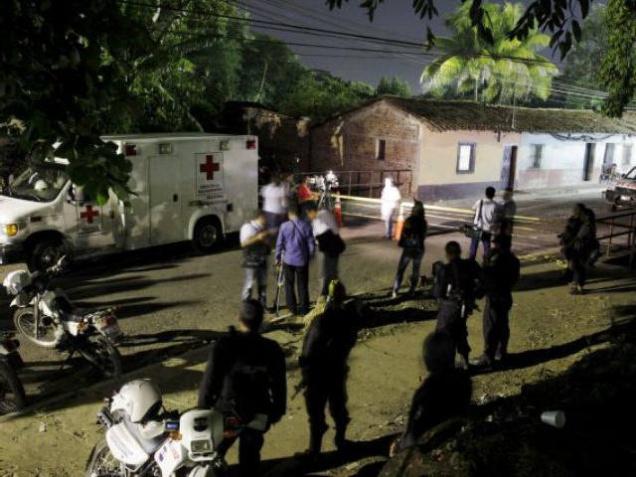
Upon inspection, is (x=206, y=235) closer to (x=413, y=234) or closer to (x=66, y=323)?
(x=413, y=234)

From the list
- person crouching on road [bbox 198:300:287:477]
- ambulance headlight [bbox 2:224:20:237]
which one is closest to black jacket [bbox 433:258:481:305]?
person crouching on road [bbox 198:300:287:477]

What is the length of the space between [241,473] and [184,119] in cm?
1899

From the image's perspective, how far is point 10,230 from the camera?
11477 millimetres

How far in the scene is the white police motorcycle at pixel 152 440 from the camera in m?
3.98

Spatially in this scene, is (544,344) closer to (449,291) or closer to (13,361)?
(449,291)

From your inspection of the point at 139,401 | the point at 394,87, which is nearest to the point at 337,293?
the point at 139,401

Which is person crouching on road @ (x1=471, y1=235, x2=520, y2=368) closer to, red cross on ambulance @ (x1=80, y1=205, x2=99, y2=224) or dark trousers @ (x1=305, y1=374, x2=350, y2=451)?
dark trousers @ (x1=305, y1=374, x2=350, y2=451)

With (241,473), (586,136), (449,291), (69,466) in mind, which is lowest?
(69,466)

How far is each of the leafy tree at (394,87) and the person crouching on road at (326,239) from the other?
46962 millimetres

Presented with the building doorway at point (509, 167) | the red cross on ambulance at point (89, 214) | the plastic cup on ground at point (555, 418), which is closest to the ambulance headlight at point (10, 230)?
the red cross on ambulance at point (89, 214)

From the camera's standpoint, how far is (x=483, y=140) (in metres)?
27.2

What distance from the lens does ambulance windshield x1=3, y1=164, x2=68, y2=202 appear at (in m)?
12.0

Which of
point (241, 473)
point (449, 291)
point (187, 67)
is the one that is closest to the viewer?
point (241, 473)

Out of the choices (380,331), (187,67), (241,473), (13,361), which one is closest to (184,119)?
(187,67)
